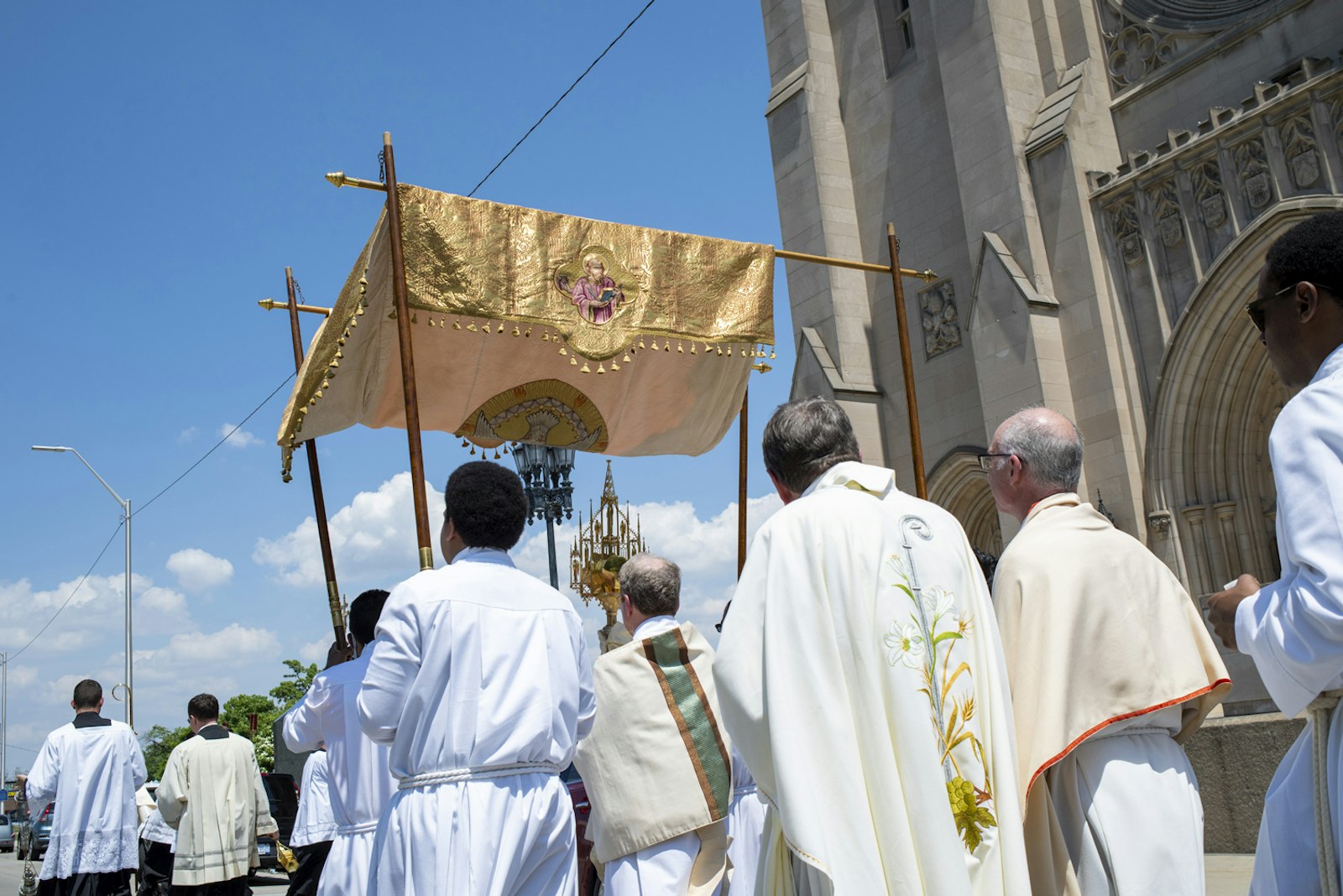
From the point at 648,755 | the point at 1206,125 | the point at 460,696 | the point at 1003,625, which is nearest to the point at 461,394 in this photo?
the point at 648,755

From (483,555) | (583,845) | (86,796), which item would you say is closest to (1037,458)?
(483,555)

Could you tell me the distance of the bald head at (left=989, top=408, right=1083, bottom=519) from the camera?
10.8ft

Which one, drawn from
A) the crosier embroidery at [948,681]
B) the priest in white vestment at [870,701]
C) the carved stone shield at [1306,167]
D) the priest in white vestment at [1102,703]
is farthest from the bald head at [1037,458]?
the carved stone shield at [1306,167]

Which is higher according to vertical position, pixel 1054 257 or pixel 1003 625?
pixel 1054 257

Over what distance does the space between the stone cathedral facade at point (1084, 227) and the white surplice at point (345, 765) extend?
11094 millimetres

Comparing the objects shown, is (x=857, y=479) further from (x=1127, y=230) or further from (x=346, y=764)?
(x=1127, y=230)

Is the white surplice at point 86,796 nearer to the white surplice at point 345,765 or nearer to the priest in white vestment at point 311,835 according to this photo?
the priest in white vestment at point 311,835

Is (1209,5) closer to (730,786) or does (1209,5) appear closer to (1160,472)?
(1160,472)

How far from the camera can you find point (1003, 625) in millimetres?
3100

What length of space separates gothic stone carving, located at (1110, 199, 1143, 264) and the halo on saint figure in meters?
9.01

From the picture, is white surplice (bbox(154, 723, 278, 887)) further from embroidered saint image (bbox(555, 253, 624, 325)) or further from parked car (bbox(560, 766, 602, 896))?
embroidered saint image (bbox(555, 253, 624, 325))

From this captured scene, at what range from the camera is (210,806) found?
26.5ft

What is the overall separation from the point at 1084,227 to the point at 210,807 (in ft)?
38.8

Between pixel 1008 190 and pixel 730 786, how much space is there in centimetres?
1205
